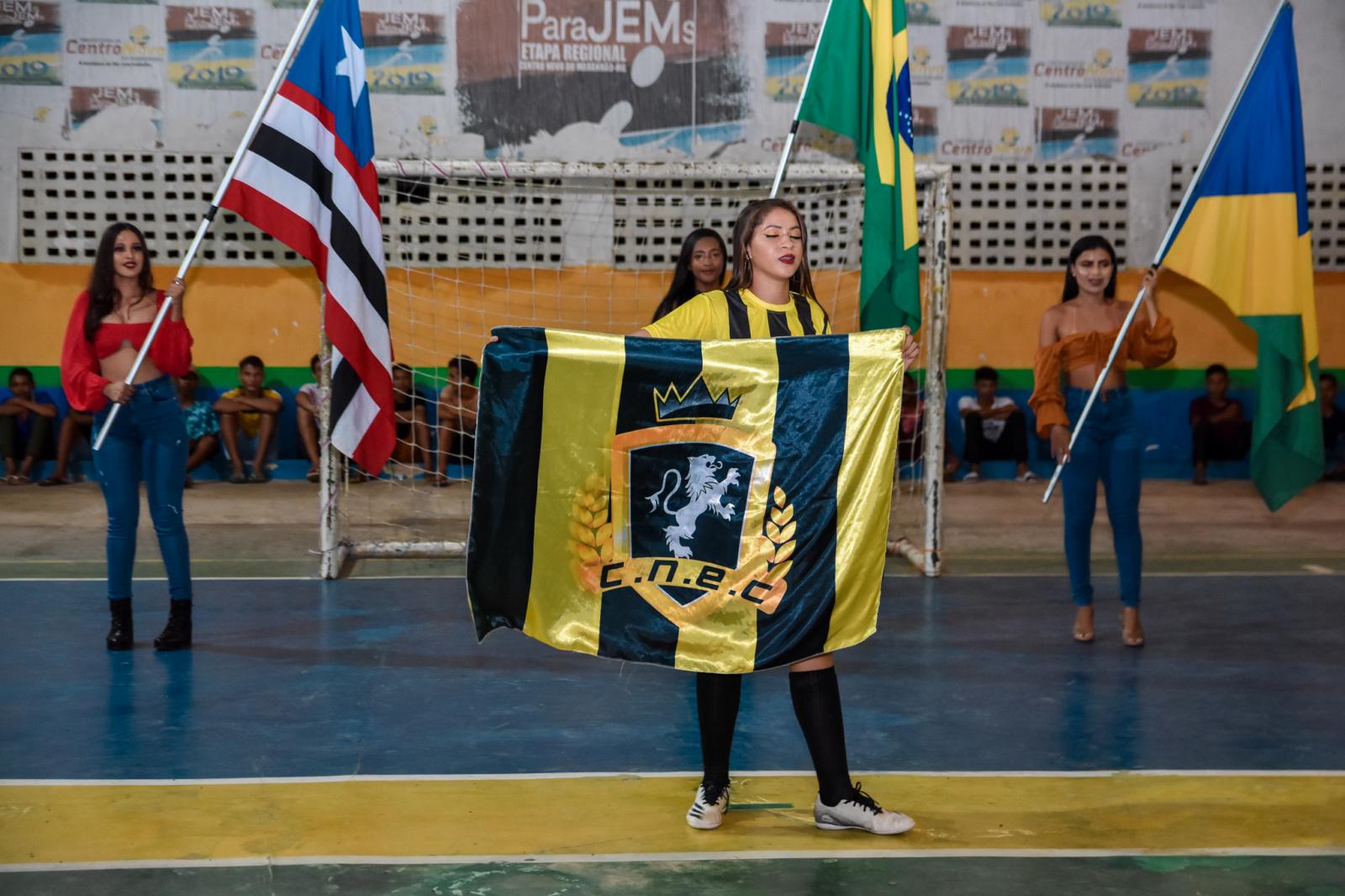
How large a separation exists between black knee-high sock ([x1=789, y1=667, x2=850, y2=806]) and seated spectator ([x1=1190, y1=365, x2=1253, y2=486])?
868 centimetres

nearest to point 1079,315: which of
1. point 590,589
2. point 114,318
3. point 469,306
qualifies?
point 590,589

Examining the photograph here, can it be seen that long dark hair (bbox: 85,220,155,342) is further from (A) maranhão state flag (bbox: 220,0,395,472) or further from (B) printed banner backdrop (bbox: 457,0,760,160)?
(B) printed banner backdrop (bbox: 457,0,760,160)

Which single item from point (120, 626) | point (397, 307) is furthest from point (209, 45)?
Answer: point (120, 626)

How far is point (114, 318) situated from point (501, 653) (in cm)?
206

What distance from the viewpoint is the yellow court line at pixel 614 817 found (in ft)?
12.0

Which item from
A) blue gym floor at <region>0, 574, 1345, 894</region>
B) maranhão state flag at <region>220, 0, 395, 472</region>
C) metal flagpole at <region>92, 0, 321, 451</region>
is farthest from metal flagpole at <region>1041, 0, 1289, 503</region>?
metal flagpole at <region>92, 0, 321, 451</region>

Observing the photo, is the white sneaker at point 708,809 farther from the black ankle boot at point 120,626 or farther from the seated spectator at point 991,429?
the seated spectator at point 991,429

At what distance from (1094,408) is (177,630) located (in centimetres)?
386

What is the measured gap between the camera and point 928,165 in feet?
25.2

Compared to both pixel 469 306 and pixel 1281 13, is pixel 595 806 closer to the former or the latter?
pixel 1281 13

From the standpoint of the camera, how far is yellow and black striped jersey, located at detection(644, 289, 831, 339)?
389cm

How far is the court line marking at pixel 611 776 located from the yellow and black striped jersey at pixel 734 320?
1.34 meters

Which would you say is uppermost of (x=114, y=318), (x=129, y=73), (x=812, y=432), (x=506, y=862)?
(x=129, y=73)

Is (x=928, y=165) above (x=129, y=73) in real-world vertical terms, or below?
below
